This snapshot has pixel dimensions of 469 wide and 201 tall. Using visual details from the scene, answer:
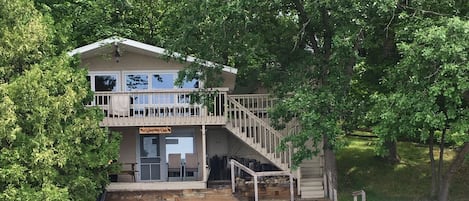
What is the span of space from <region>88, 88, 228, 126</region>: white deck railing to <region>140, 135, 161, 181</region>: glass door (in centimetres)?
163

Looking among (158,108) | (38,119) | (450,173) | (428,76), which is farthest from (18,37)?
(450,173)

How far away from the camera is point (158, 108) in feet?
57.3

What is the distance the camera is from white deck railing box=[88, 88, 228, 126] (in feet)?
56.6

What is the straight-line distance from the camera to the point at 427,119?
1145 centimetres

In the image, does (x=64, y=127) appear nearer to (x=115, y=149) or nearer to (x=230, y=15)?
(x=115, y=149)

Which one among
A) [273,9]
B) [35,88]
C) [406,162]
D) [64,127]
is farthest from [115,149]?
[406,162]

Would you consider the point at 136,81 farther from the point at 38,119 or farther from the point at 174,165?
the point at 38,119

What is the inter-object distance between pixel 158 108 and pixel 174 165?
2.17 m

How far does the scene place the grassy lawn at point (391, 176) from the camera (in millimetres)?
17203

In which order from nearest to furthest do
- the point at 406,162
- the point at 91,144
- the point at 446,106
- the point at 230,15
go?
the point at 446,106 < the point at 91,144 < the point at 230,15 < the point at 406,162

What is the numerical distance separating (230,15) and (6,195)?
7.38 metres

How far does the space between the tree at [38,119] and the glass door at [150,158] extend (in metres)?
5.20

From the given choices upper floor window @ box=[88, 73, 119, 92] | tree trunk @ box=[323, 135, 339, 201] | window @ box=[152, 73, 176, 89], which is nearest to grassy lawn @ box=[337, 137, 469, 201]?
tree trunk @ box=[323, 135, 339, 201]

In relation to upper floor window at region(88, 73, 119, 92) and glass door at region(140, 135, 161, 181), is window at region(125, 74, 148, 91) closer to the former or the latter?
upper floor window at region(88, 73, 119, 92)
